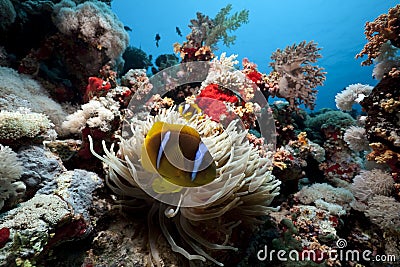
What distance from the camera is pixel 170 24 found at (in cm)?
10300

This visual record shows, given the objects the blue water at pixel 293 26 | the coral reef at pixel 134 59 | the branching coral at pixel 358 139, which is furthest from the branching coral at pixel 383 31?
the blue water at pixel 293 26

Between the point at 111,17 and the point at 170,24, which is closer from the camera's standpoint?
the point at 111,17

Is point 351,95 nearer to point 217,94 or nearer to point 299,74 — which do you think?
point 299,74

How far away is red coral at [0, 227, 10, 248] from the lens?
124cm

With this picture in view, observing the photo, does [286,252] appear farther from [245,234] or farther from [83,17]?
[83,17]

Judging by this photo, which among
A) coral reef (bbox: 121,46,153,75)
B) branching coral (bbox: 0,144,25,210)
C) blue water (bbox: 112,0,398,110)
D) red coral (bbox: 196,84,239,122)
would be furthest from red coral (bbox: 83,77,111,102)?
blue water (bbox: 112,0,398,110)

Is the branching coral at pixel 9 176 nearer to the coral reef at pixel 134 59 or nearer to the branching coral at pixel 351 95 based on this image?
the branching coral at pixel 351 95

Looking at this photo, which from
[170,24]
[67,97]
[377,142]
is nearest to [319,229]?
[377,142]

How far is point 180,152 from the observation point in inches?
57.7

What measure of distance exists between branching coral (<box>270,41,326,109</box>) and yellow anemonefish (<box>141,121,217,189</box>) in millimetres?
3068

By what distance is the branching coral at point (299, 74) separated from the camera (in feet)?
13.8

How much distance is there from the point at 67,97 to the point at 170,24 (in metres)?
109

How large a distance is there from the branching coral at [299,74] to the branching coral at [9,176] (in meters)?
3.66

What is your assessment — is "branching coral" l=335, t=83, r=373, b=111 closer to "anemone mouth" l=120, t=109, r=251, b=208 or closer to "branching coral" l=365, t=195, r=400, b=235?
"branching coral" l=365, t=195, r=400, b=235
